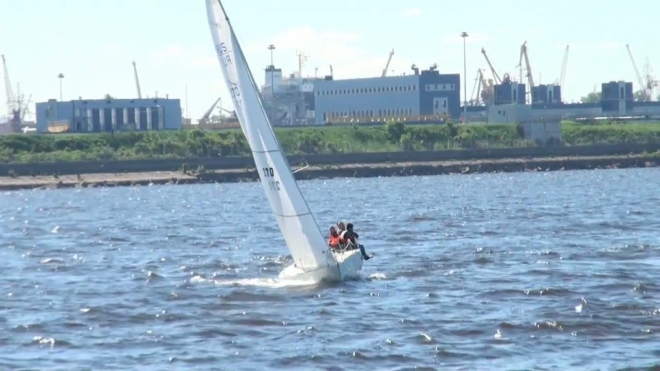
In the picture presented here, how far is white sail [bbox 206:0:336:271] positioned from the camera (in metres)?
35.0

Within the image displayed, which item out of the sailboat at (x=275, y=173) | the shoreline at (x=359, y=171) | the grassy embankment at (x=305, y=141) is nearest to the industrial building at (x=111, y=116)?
the grassy embankment at (x=305, y=141)

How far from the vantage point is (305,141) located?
6319 inches

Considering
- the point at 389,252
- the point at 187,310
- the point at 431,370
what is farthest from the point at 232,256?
the point at 431,370

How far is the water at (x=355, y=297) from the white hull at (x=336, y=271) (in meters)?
0.49

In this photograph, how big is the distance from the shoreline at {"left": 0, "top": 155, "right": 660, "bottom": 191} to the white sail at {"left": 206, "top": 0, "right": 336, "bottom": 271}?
3866 inches

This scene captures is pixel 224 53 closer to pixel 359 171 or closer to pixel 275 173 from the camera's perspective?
pixel 275 173

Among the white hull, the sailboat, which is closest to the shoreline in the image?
the white hull

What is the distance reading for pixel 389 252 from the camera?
46.8m

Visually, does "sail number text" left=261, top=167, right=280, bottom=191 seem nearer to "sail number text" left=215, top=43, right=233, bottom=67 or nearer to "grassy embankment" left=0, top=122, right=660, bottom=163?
"sail number text" left=215, top=43, right=233, bottom=67

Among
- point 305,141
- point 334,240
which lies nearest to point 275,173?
point 334,240

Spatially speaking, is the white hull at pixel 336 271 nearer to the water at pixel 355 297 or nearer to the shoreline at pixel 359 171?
the water at pixel 355 297

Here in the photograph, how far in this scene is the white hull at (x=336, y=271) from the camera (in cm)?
3734

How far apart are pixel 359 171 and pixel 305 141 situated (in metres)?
16.9

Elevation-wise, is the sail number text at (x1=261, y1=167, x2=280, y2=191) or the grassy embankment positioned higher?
the sail number text at (x1=261, y1=167, x2=280, y2=191)
